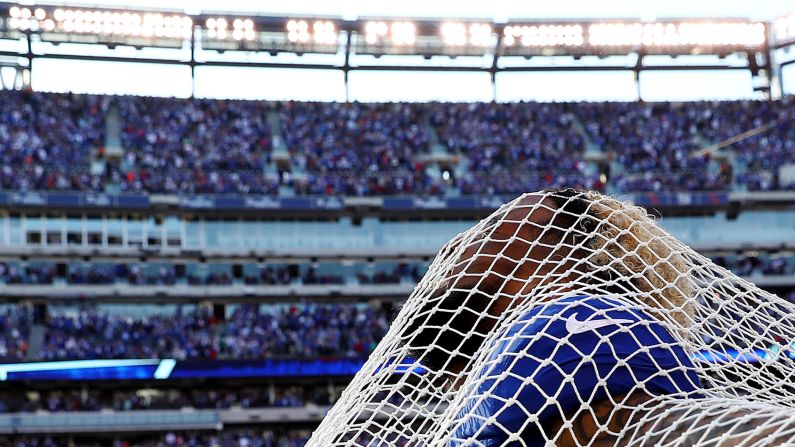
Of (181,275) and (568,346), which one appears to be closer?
(568,346)

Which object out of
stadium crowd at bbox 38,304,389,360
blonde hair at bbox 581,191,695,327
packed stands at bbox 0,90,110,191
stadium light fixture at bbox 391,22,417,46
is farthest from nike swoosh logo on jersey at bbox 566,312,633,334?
stadium light fixture at bbox 391,22,417,46

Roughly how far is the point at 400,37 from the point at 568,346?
127ft

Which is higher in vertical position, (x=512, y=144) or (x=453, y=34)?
(x=453, y=34)

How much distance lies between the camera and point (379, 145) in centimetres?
3794

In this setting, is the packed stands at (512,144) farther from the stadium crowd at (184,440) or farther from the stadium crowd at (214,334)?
the stadium crowd at (184,440)

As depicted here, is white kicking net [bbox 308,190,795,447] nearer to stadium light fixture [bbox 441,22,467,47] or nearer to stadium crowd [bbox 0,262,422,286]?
stadium crowd [bbox 0,262,422,286]

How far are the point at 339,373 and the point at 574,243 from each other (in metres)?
29.7

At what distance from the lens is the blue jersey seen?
3.85 ft

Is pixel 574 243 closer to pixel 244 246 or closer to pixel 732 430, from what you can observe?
pixel 732 430

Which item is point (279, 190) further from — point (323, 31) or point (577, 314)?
point (577, 314)

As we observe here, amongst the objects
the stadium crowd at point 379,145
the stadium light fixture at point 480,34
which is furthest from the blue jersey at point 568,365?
the stadium light fixture at point 480,34

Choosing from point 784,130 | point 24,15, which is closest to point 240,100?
point 24,15

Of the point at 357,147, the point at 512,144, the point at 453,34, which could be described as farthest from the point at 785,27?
the point at 357,147

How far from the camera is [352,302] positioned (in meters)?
35.2
